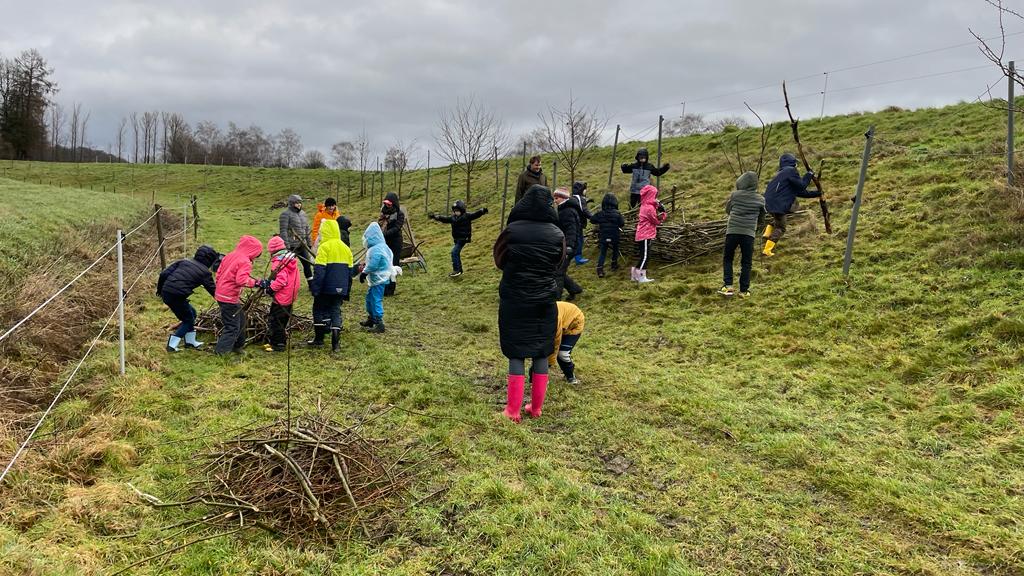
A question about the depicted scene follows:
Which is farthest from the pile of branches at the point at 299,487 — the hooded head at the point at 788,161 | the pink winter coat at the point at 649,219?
the hooded head at the point at 788,161

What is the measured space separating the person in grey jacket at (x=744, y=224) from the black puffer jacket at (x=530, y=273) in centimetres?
450

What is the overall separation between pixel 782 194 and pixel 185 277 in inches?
365

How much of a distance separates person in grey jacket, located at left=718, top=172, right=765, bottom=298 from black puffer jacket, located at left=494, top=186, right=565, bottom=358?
4.50 m

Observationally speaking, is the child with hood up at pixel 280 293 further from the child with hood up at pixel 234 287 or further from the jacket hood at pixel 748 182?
the jacket hood at pixel 748 182

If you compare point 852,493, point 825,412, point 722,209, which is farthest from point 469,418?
point 722,209

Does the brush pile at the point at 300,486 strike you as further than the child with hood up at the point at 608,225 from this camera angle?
No

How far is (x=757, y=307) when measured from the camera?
299 inches

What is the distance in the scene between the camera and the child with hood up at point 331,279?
672 centimetres

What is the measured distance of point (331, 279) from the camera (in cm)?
673

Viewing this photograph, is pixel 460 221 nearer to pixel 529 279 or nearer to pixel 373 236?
pixel 373 236

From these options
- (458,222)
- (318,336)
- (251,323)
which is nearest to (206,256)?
(251,323)

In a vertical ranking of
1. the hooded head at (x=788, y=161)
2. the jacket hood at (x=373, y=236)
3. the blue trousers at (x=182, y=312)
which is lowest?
the blue trousers at (x=182, y=312)

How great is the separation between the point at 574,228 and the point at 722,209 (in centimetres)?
474

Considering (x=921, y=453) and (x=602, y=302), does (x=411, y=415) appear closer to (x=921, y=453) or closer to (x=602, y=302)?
(x=921, y=453)
